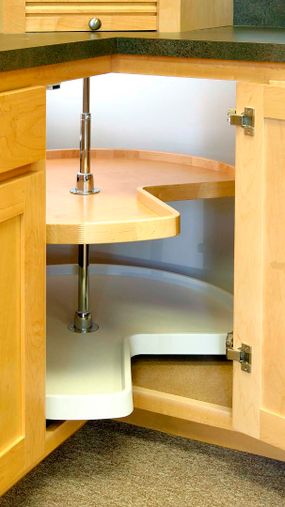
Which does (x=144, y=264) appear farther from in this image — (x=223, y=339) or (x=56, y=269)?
(x=223, y=339)

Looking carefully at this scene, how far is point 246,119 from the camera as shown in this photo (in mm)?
1797

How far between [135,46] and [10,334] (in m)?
0.64

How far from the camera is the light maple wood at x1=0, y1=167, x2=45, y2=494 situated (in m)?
1.68

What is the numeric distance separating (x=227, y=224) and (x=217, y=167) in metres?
0.32

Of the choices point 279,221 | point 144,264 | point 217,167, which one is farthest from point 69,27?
point 144,264

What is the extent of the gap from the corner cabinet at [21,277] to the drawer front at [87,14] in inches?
19.8

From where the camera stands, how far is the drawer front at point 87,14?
7.07 ft

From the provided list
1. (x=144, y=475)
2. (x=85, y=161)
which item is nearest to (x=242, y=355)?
(x=144, y=475)

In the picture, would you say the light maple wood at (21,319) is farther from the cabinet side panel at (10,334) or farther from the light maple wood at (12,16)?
the light maple wood at (12,16)

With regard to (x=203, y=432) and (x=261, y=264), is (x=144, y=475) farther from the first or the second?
(x=261, y=264)

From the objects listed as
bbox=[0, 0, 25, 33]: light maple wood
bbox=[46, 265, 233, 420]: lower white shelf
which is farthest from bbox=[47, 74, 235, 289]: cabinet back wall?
bbox=[0, 0, 25, 33]: light maple wood

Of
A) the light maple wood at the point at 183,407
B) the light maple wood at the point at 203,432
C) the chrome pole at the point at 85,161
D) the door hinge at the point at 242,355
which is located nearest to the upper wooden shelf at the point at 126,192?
the chrome pole at the point at 85,161

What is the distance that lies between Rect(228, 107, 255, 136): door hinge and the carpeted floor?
2.62 feet

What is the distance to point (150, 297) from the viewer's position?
8.29 feet
